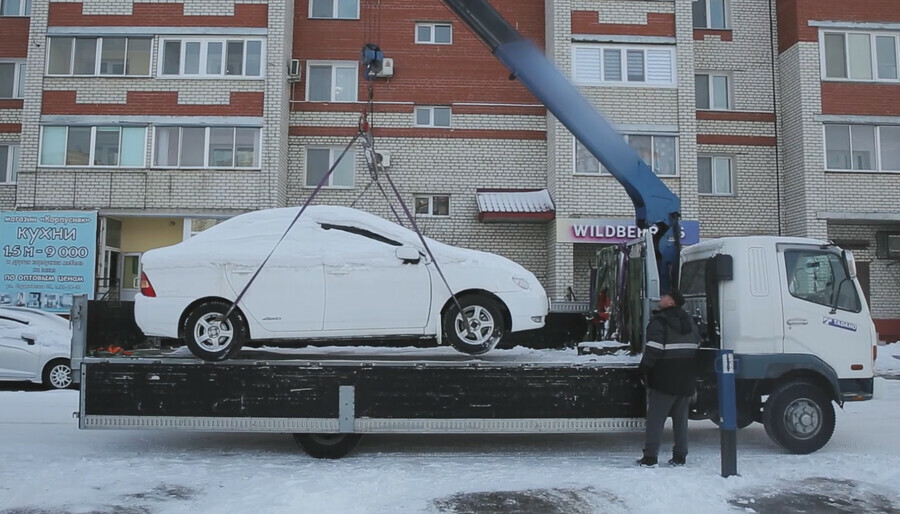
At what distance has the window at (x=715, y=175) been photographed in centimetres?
2006

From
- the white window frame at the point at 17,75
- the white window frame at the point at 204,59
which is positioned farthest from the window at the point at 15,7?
the white window frame at the point at 204,59

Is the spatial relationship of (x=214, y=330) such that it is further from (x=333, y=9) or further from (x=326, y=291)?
(x=333, y=9)

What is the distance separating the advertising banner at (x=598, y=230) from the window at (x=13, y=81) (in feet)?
51.3

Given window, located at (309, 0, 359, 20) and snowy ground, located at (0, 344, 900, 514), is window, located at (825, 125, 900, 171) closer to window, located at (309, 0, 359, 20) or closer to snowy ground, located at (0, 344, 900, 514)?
snowy ground, located at (0, 344, 900, 514)

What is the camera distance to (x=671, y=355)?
6.43m

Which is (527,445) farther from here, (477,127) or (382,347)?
(477,127)

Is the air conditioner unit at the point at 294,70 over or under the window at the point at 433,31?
under

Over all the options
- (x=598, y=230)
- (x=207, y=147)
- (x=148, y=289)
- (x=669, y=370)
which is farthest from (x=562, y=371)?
(x=207, y=147)

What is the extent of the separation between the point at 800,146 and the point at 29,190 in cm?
2007

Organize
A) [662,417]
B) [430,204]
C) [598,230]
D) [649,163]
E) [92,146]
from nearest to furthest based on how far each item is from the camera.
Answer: [662,417] < [598,230] < [649,163] < [92,146] < [430,204]

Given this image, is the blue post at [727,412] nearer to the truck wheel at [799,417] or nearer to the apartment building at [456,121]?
the truck wheel at [799,417]

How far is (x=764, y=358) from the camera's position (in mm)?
6906

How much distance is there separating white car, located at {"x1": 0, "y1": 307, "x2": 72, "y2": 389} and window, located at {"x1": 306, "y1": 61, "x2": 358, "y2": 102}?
33.9 feet

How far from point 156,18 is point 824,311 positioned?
17776 millimetres
